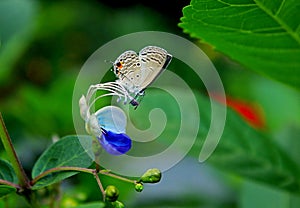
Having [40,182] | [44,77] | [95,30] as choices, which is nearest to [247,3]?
[40,182]

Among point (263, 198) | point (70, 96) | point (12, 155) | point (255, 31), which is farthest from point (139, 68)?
point (70, 96)

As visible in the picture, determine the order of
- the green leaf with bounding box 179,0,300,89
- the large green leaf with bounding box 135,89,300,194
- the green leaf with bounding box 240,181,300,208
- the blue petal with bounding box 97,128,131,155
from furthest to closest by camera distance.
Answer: the green leaf with bounding box 240,181,300,208, the large green leaf with bounding box 135,89,300,194, the green leaf with bounding box 179,0,300,89, the blue petal with bounding box 97,128,131,155

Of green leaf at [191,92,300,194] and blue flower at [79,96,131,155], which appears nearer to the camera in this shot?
blue flower at [79,96,131,155]

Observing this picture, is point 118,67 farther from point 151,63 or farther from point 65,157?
point 65,157

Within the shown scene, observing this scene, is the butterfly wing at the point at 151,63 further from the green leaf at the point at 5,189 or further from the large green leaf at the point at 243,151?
the large green leaf at the point at 243,151

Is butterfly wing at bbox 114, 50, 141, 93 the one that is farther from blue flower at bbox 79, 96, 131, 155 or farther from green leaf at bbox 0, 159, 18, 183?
green leaf at bbox 0, 159, 18, 183

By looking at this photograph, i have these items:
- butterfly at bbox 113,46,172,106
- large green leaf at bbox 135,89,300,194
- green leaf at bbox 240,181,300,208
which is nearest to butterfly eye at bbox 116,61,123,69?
butterfly at bbox 113,46,172,106

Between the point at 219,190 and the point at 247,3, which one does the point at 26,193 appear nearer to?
the point at 247,3

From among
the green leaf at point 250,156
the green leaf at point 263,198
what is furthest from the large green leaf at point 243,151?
the green leaf at point 263,198
